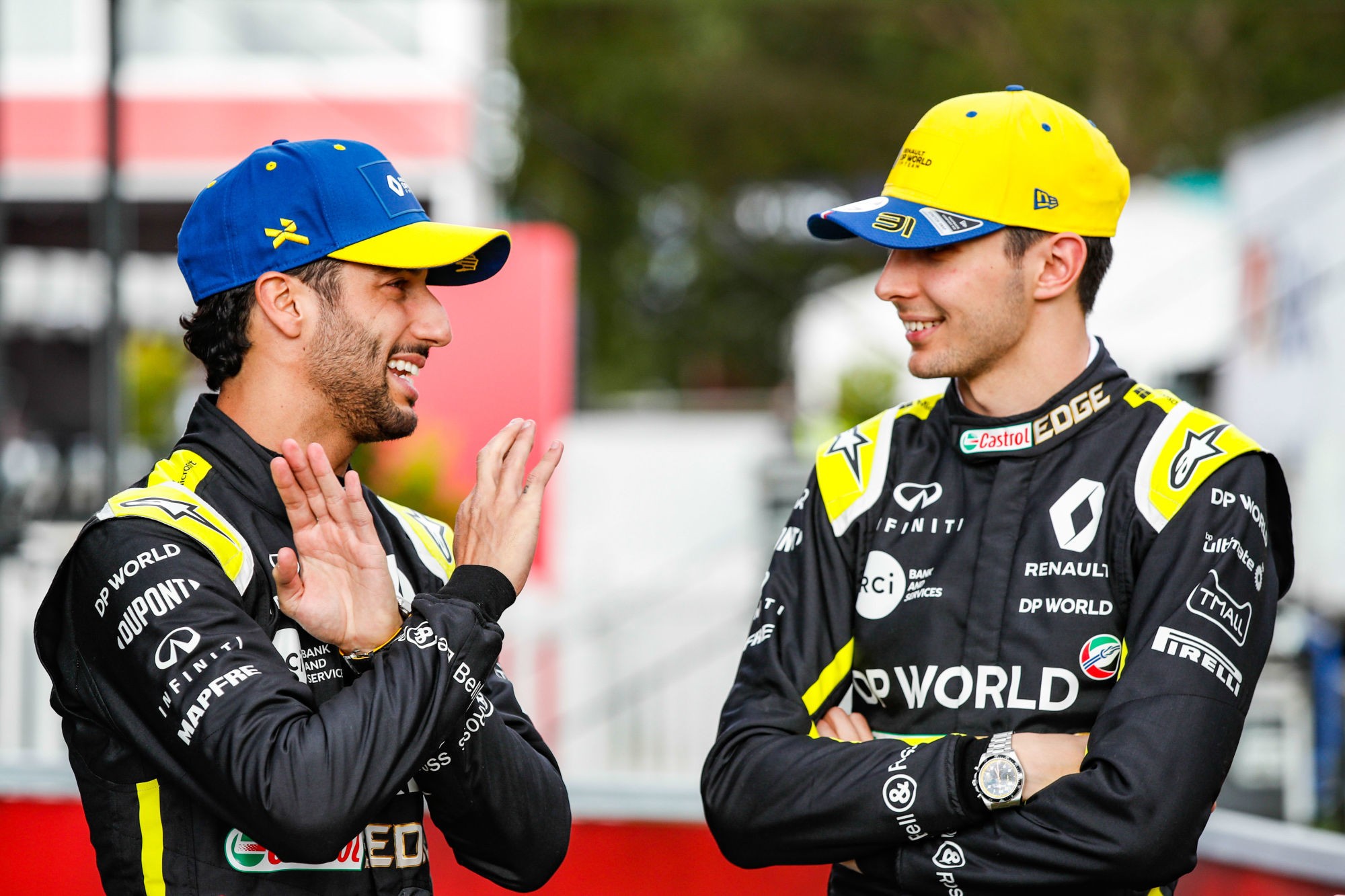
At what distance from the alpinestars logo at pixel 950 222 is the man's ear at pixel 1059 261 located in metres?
0.12

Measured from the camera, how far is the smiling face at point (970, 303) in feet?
7.75

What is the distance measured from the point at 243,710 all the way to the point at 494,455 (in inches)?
20.6

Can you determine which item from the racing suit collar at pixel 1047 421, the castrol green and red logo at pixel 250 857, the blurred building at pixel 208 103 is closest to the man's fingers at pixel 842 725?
the racing suit collar at pixel 1047 421

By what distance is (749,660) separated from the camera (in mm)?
2391

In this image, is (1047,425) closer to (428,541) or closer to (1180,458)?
(1180,458)

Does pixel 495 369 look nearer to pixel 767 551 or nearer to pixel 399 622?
pixel 767 551

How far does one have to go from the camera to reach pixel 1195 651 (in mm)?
2119

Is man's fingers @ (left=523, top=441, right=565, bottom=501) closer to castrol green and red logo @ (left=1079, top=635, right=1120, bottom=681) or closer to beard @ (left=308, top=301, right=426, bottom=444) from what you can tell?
beard @ (left=308, top=301, right=426, bottom=444)

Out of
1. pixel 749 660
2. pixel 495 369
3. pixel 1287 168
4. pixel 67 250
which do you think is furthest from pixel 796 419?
pixel 749 660

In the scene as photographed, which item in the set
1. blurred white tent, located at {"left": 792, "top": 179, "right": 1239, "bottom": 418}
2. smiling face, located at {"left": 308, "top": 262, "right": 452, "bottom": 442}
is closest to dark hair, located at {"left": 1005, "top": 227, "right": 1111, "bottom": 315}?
smiling face, located at {"left": 308, "top": 262, "right": 452, "bottom": 442}

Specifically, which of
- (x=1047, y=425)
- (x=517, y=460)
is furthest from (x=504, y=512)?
(x=1047, y=425)

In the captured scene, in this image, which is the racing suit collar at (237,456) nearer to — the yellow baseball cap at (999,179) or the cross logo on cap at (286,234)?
the cross logo on cap at (286,234)

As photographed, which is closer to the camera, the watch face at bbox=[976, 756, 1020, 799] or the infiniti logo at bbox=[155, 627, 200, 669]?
the infiniti logo at bbox=[155, 627, 200, 669]

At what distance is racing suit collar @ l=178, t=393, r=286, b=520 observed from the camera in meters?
2.14
